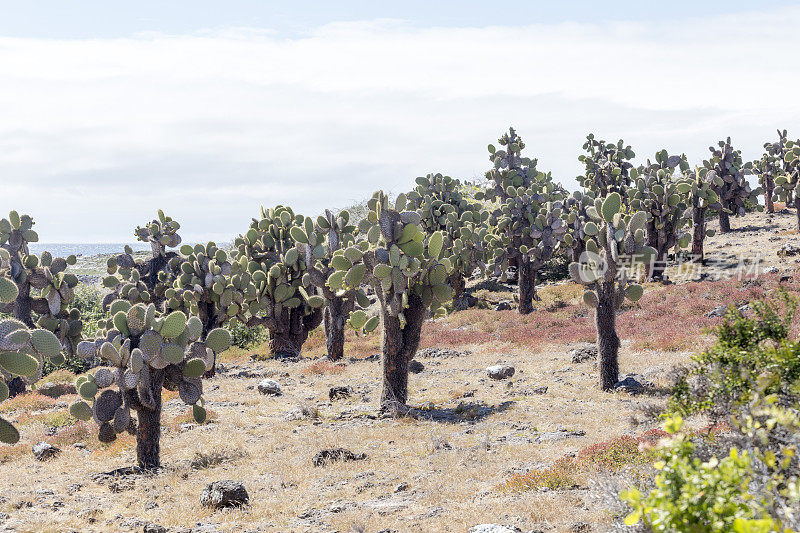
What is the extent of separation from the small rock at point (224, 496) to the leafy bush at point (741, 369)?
612 cm

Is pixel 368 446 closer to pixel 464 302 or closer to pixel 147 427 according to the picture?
pixel 147 427

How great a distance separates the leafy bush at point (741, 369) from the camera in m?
6.16

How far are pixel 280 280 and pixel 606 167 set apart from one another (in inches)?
1160

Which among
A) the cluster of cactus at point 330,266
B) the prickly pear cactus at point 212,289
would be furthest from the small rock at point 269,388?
the prickly pear cactus at point 212,289

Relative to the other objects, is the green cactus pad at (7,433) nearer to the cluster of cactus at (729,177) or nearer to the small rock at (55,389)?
the small rock at (55,389)

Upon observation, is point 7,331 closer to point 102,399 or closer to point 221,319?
point 102,399

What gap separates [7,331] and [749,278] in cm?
3006

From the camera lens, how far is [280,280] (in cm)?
2492

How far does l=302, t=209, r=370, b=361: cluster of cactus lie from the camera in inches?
906

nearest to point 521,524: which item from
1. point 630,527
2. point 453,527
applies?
point 453,527

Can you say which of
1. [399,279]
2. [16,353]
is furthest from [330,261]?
[16,353]

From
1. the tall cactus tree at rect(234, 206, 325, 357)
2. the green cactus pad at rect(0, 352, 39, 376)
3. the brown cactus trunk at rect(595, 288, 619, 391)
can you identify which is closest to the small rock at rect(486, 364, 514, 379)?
the brown cactus trunk at rect(595, 288, 619, 391)

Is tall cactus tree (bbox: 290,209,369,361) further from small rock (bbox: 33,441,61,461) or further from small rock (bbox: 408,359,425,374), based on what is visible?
small rock (bbox: 33,441,61,461)

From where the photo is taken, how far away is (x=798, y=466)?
18.0ft
